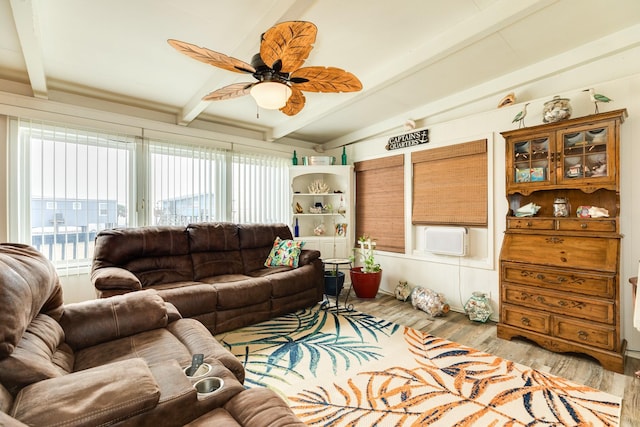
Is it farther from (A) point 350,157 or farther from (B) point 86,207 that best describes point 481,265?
(B) point 86,207

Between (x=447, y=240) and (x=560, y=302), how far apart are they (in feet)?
3.99

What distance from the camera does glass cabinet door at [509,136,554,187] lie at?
260 centimetres

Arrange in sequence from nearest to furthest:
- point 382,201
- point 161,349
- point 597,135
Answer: point 161,349
point 597,135
point 382,201

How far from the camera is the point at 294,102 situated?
95.7 inches

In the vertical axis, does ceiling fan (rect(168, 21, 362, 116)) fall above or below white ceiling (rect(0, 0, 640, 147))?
below

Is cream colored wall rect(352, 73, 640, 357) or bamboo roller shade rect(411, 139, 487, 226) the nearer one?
cream colored wall rect(352, 73, 640, 357)

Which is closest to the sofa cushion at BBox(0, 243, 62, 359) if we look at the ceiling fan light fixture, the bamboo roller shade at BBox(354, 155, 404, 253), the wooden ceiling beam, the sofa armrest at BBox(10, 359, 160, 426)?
the sofa armrest at BBox(10, 359, 160, 426)

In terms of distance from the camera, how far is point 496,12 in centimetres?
204

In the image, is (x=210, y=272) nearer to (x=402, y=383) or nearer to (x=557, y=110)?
(x=402, y=383)

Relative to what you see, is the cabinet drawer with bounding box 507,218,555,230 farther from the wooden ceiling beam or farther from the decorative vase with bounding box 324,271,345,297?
the wooden ceiling beam

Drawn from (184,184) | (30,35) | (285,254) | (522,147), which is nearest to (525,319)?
(522,147)

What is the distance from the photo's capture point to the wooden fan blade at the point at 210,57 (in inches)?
64.8

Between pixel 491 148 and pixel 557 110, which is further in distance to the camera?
pixel 491 148

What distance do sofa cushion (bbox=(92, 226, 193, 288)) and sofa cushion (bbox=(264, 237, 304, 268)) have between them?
0.95 meters
